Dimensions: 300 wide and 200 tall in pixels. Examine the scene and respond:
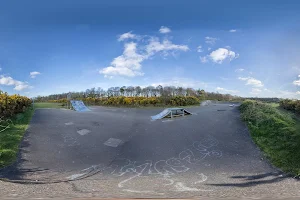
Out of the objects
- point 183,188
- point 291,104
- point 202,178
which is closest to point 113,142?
point 202,178

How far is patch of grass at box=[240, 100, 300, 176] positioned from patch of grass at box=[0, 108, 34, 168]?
835 cm

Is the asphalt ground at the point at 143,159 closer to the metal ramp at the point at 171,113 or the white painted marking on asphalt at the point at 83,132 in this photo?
the white painted marking on asphalt at the point at 83,132

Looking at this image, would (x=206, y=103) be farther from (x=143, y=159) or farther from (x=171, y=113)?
(x=143, y=159)

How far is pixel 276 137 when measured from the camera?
29.4 feet

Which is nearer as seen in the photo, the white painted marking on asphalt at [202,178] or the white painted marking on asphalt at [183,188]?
the white painted marking on asphalt at [183,188]

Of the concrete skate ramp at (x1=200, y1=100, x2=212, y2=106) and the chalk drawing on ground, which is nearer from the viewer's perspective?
the chalk drawing on ground

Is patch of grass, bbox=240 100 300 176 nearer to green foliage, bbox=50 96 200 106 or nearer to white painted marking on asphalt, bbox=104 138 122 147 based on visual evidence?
green foliage, bbox=50 96 200 106

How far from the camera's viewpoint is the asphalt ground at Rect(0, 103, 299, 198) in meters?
5.52

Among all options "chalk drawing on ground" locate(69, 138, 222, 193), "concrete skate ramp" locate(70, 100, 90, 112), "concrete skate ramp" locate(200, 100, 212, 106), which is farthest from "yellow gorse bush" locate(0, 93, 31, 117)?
"concrete skate ramp" locate(200, 100, 212, 106)

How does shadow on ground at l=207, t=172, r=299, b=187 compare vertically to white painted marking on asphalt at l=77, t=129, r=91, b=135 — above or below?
below

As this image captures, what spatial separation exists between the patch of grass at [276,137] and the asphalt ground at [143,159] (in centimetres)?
35

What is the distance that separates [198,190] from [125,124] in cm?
693

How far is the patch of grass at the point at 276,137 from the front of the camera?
23.6ft

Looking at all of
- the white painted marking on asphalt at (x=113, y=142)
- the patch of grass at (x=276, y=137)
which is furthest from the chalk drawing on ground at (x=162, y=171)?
the patch of grass at (x=276, y=137)
